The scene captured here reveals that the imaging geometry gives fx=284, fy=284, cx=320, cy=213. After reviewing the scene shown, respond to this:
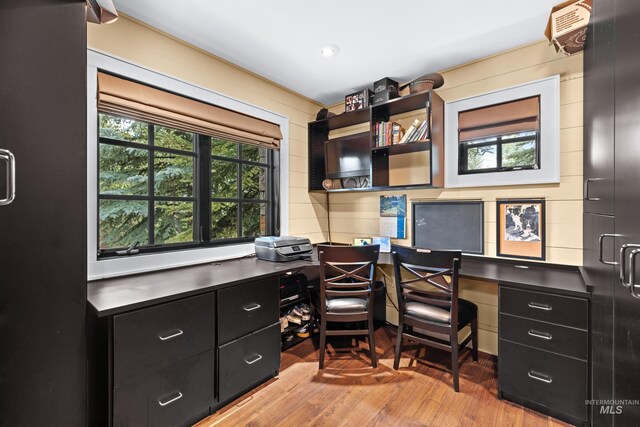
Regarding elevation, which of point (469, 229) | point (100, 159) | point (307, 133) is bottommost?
point (469, 229)

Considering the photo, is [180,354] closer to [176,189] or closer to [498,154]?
[176,189]

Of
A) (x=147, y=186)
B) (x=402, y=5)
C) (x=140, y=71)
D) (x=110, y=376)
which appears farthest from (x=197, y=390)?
(x=402, y=5)

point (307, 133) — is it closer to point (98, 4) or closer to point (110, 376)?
point (98, 4)

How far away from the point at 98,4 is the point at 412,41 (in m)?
2.03

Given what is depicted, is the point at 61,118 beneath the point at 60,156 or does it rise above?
above

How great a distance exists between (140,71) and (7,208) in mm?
1449

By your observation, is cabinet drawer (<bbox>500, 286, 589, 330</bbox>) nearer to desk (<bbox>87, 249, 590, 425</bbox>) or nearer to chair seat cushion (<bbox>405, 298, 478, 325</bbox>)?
desk (<bbox>87, 249, 590, 425</bbox>)

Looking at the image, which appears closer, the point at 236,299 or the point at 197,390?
the point at 197,390

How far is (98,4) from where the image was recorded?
59.6 inches

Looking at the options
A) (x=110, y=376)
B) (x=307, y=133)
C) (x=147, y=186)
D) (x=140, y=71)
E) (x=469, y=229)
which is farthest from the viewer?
(x=307, y=133)

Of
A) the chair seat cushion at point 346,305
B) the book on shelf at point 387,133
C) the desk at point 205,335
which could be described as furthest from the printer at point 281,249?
the book on shelf at point 387,133

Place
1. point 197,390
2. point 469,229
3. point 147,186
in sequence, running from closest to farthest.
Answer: point 197,390, point 147,186, point 469,229

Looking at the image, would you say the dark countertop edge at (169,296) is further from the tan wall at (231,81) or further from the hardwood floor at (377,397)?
the tan wall at (231,81)

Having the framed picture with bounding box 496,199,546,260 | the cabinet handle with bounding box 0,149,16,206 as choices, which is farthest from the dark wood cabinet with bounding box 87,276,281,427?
the framed picture with bounding box 496,199,546,260
